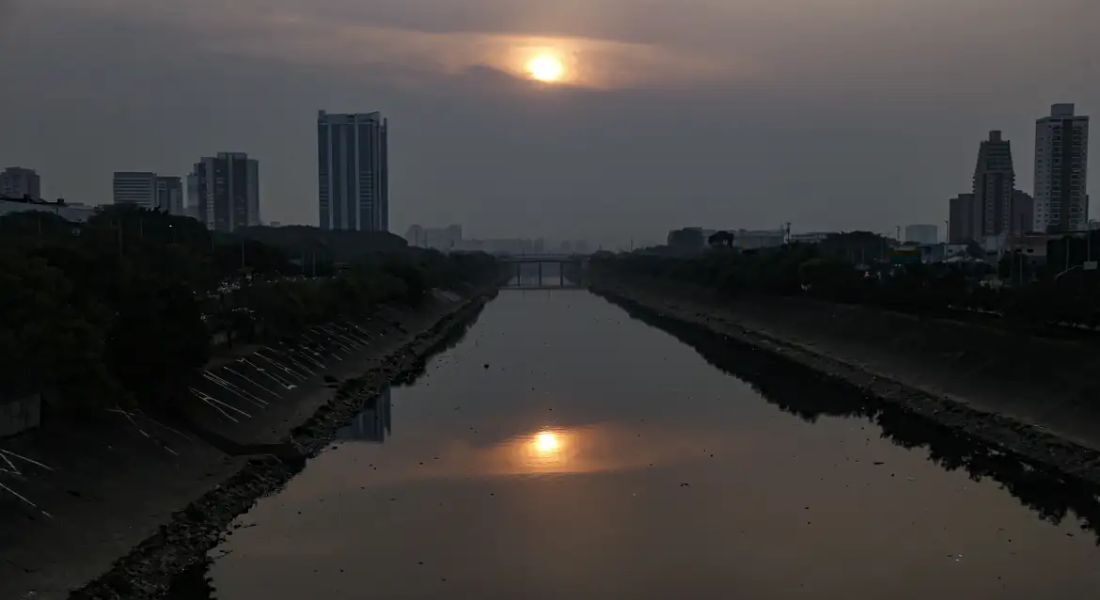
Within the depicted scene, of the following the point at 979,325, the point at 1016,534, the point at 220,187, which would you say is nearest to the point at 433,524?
the point at 1016,534

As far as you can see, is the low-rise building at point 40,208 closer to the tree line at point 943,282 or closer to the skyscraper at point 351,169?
the tree line at point 943,282

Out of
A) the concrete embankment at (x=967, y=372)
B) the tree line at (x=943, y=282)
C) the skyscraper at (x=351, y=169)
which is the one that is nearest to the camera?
the concrete embankment at (x=967, y=372)

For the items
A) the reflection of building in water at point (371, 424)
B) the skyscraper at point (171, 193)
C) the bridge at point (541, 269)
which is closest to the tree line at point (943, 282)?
the reflection of building in water at point (371, 424)

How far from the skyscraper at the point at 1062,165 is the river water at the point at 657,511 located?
95.4 metres

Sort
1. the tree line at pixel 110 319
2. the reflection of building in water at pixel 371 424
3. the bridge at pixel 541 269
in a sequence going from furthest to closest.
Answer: the bridge at pixel 541 269 < the reflection of building in water at pixel 371 424 < the tree line at pixel 110 319

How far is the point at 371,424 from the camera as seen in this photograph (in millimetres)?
30578

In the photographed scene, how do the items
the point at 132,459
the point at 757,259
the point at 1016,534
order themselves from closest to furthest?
1. the point at 1016,534
2. the point at 132,459
3. the point at 757,259

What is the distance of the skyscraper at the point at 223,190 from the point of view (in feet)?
486

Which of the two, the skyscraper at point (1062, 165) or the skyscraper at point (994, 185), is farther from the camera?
the skyscraper at point (994, 185)

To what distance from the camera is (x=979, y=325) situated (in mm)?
35719

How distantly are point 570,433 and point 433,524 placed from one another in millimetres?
9977

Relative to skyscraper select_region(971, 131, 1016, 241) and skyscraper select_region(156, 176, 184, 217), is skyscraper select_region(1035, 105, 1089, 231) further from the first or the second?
skyscraper select_region(156, 176, 184, 217)

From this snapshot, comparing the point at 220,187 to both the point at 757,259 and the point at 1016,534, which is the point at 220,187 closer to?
the point at 757,259

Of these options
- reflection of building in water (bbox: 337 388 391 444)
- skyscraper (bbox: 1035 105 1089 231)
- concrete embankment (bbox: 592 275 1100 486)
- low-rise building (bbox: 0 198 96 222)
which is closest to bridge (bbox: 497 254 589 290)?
skyscraper (bbox: 1035 105 1089 231)
